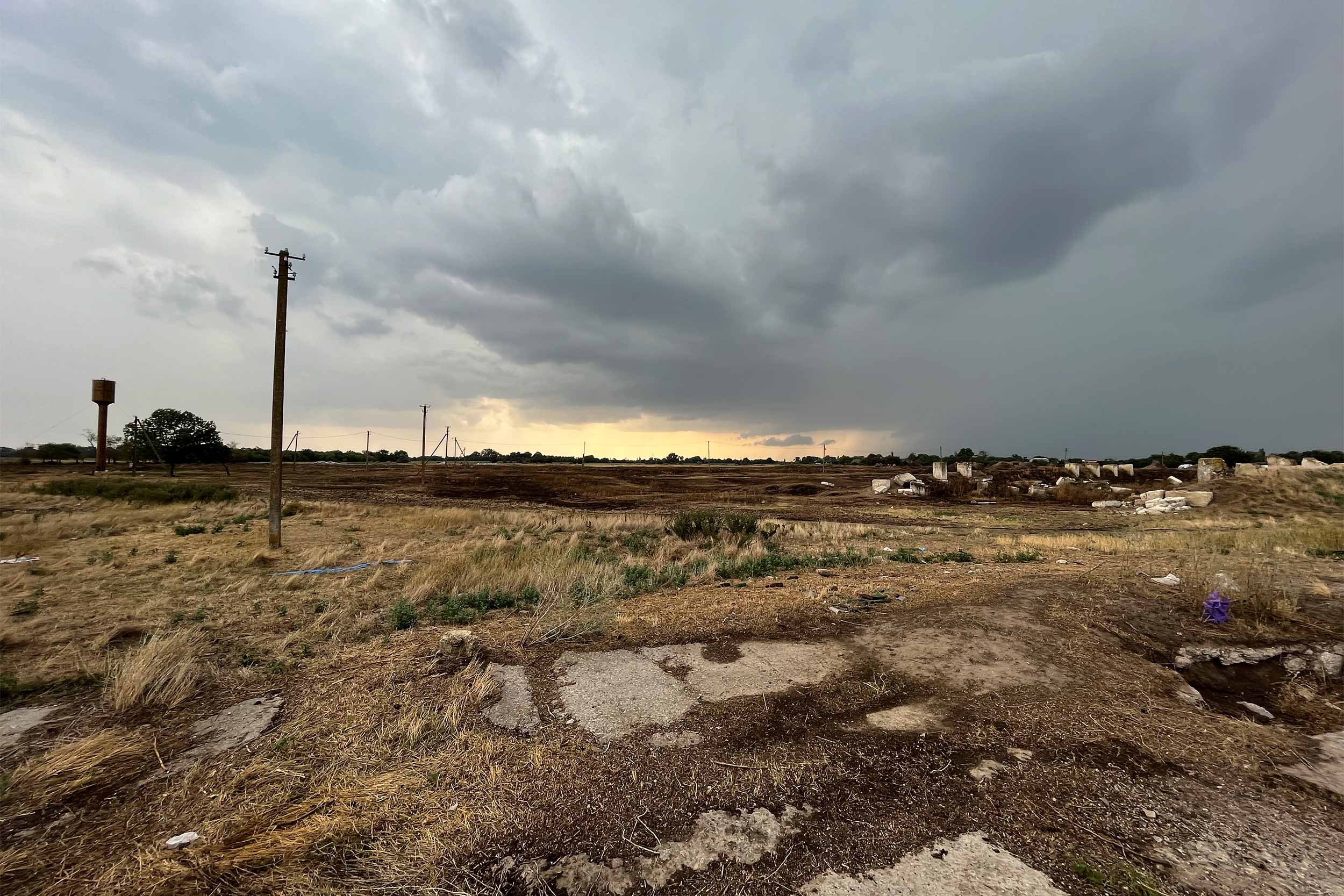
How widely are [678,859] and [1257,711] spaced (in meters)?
5.46

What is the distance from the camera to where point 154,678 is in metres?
4.71

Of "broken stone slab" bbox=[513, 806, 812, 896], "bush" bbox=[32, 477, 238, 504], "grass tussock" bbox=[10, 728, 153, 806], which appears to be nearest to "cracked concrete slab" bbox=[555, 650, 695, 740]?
"broken stone slab" bbox=[513, 806, 812, 896]

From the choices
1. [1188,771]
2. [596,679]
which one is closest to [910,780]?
[1188,771]

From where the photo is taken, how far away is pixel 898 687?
4.43 metres

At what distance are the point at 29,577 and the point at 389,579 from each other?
704 cm

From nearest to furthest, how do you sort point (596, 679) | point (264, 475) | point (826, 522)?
point (596, 679) → point (826, 522) → point (264, 475)

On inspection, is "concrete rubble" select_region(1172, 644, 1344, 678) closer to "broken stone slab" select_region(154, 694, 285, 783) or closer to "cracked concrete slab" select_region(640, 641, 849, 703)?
"cracked concrete slab" select_region(640, 641, 849, 703)

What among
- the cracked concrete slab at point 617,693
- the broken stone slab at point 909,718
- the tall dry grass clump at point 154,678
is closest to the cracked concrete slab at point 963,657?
the broken stone slab at point 909,718

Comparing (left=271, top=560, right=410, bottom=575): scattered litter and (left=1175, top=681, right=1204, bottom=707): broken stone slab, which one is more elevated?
(left=1175, top=681, right=1204, bottom=707): broken stone slab

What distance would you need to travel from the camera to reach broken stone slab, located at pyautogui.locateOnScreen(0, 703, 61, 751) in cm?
393

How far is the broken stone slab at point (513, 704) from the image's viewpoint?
3.95m

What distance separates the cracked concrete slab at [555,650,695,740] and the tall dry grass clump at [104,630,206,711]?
136 inches

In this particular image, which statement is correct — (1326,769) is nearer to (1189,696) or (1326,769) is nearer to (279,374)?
(1189,696)

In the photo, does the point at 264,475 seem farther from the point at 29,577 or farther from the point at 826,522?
the point at 826,522
